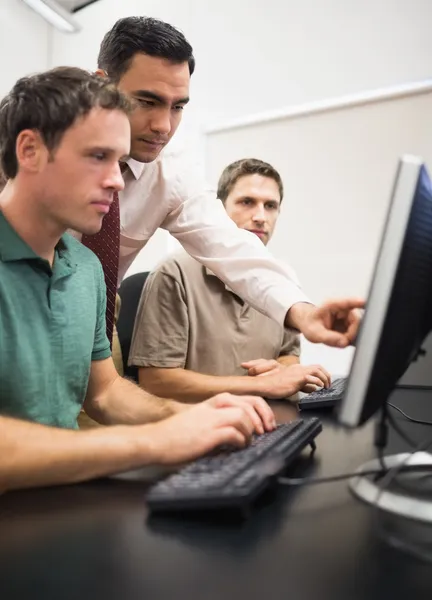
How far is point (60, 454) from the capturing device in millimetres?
591

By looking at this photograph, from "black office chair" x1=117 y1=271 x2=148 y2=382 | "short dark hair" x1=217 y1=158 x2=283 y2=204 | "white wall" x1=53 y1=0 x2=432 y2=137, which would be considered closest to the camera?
"black office chair" x1=117 y1=271 x2=148 y2=382

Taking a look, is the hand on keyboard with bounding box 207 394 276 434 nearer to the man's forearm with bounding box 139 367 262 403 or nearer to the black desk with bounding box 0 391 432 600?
the black desk with bounding box 0 391 432 600

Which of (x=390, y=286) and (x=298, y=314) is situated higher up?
(x=390, y=286)

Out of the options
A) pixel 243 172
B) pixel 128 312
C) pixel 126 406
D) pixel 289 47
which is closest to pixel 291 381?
pixel 126 406

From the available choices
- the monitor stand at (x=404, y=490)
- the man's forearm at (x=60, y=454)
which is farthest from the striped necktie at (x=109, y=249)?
the monitor stand at (x=404, y=490)

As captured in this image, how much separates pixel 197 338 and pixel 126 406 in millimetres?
662

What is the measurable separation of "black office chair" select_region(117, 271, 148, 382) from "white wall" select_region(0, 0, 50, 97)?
1.58 meters

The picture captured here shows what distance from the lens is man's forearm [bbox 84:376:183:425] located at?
934 millimetres

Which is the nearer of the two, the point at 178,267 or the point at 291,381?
the point at 291,381

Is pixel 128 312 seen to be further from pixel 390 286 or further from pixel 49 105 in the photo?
pixel 390 286

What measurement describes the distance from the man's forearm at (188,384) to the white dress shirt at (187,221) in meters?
0.19

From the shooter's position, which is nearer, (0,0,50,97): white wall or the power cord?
the power cord

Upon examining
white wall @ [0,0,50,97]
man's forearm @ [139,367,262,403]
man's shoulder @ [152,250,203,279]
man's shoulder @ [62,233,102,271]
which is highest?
white wall @ [0,0,50,97]

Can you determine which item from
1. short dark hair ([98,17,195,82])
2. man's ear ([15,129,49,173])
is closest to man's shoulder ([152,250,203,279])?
short dark hair ([98,17,195,82])
